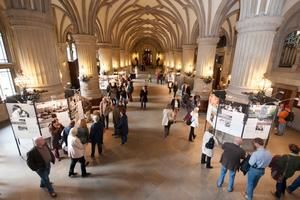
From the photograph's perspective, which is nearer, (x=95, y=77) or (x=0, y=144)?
(x=0, y=144)

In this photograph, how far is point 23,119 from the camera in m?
4.84

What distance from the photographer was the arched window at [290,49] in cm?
855

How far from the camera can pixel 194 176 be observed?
4.59 m

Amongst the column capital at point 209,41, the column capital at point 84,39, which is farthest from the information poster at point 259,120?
the column capital at point 84,39

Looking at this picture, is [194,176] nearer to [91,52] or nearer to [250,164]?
[250,164]

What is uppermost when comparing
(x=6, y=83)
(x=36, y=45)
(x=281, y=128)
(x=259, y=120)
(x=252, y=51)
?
(x=36, y=45)

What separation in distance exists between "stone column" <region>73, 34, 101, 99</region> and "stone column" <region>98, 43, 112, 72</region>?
5730mm

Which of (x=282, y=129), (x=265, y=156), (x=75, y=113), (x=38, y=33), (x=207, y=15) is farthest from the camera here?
(x=207, y=15)

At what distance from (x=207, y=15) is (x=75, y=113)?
29.0 feet

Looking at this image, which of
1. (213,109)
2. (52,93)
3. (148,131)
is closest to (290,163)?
(213,109)

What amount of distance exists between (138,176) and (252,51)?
226 inches

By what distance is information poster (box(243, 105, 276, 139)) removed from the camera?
483 centimetres

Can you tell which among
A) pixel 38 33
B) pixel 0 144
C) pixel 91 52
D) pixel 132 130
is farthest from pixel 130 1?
pixel 0 144

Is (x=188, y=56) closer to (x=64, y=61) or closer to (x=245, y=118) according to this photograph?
(x=245, y=118)
